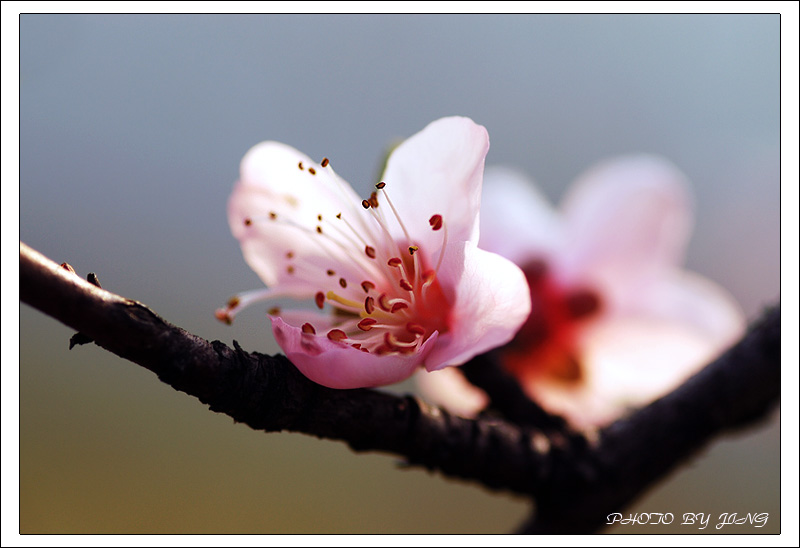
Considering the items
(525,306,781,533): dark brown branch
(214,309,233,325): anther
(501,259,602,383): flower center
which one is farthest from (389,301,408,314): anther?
(501,259,602,383): flower center

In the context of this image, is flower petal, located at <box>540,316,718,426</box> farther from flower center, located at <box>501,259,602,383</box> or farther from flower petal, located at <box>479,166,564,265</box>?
flower petal, located at <box>479,166,564,265</box>

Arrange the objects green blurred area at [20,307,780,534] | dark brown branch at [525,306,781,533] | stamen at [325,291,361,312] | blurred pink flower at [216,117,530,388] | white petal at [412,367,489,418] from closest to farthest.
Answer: blurred pink flower at [216,117,530,388] → stamen at [325,291,361,312] → dark brown branch at [525,306,781,533] → white petal at [412,367,489,418] → green blurred area at [20,307,780,534]

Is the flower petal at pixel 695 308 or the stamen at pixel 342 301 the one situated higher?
the flower petal at pixel 695 308

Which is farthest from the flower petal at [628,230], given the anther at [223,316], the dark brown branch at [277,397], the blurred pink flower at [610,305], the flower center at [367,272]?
the anther at [223,316]

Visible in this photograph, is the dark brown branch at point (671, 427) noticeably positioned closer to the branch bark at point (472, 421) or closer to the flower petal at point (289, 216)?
the branch bark at point (472, 421)

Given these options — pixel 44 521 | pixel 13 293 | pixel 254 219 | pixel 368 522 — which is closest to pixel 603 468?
pixel 254 219

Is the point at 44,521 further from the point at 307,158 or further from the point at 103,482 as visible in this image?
the point at 307,158
